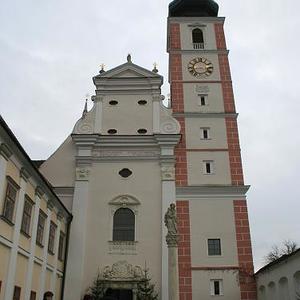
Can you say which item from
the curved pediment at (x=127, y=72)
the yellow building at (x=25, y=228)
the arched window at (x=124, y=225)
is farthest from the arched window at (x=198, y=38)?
the yellow building at (x=25, y=228)

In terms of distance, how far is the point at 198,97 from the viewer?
84.6 ft

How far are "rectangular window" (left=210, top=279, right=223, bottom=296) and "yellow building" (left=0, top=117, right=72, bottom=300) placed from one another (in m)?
7.10

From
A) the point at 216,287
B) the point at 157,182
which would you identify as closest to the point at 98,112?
the point at 157,182

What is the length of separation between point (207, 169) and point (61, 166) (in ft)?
25.5

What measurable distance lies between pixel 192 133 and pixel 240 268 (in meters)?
7.71

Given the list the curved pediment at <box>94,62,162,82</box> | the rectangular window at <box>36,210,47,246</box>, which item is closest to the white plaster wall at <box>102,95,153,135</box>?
the curved pediment at <box>94,62,162,82</box>

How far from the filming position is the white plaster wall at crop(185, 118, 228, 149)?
2408 cm

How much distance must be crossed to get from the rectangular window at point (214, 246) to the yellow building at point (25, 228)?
23.7 feet

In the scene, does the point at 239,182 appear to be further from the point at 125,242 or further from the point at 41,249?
the point at 41,249

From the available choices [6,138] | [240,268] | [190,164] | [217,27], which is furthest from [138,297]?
[217,27]

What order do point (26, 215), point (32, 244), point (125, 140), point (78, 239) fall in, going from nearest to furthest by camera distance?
1. point (26, 215)
2. point (32, 244)
3. point (78, 239)
4. point (125, 140)

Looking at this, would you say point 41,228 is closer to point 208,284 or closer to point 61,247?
point 61,247

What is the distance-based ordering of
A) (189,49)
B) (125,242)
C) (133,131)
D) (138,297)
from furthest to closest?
1. (189,49)
2. (133,131)
3. (125,242)
4. (138,297)

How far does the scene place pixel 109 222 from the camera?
21.9 metres
